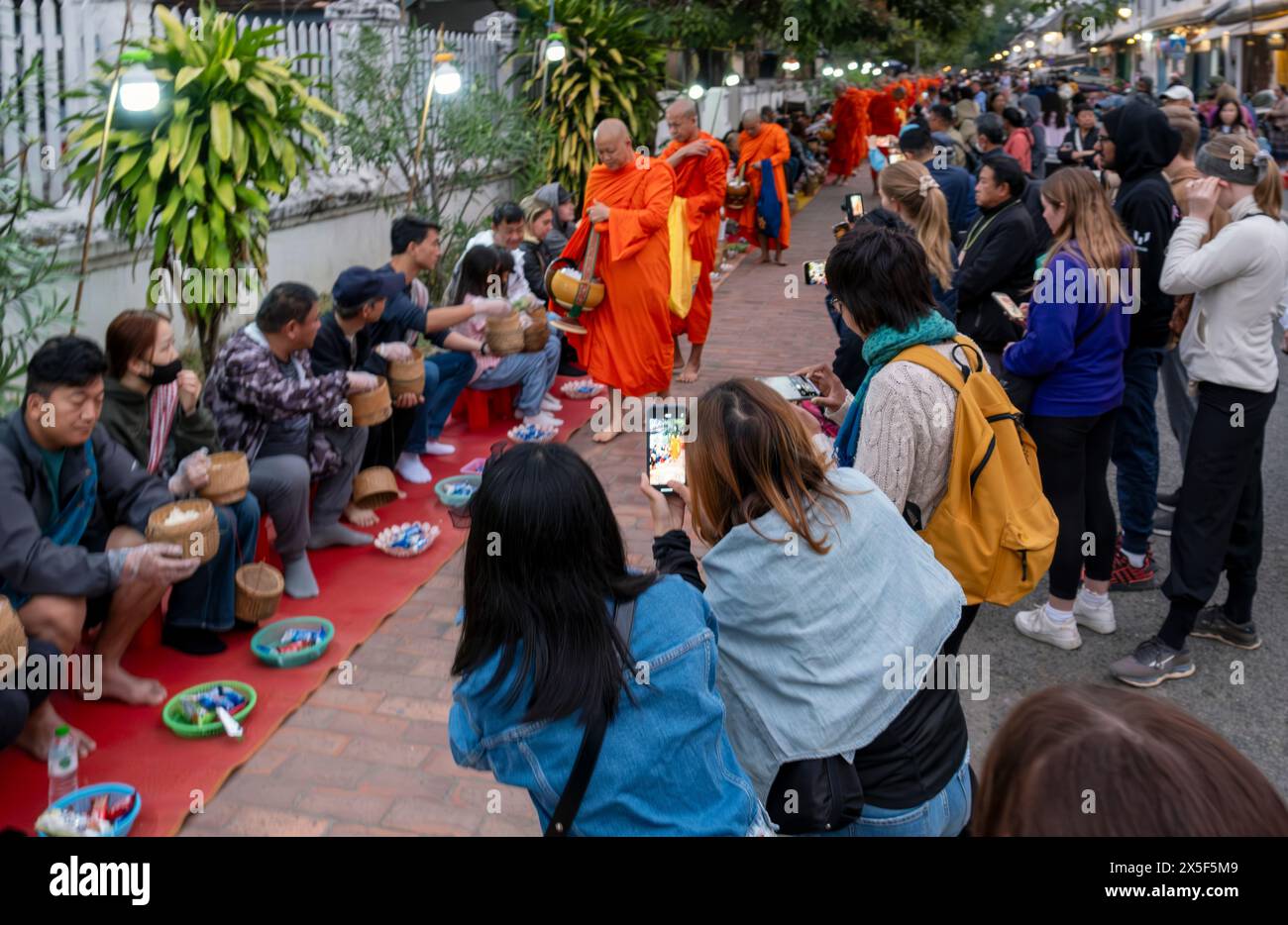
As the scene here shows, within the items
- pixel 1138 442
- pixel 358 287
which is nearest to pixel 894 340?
pixel 1138 442

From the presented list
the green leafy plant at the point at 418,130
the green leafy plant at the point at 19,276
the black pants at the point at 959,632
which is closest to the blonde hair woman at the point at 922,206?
the black pants at the point at 959,632

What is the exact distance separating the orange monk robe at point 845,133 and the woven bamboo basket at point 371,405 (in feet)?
65.6

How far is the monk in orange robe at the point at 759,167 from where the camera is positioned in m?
13.4

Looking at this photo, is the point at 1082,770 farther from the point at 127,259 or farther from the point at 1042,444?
the point at 127,259

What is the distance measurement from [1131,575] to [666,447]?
302 cm

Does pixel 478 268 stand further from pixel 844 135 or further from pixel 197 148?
pixel 844 135

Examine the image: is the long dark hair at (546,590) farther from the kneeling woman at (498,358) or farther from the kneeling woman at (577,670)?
the kneeling woman at (498,358)

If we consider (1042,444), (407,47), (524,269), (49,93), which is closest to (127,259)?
(49,93)

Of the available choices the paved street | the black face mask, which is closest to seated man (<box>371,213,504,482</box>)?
the paved street

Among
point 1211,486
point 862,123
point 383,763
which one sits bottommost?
point 383,763

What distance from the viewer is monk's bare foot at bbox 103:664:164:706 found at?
4051 millimetres

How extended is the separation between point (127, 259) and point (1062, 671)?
5.28 m

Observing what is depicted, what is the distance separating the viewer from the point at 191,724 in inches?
154

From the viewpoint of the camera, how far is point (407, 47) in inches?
376
